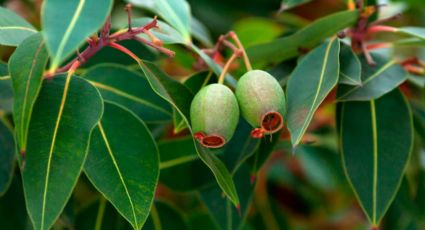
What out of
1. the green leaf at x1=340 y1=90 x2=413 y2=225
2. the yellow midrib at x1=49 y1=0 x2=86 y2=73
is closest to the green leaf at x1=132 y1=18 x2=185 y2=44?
the yellow midrib at x1=49 y1=0 x2=86 y2=73

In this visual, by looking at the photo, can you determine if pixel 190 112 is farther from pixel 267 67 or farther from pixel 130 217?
pixel 267 67

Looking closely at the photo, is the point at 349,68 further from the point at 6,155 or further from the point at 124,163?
the point at 6,155

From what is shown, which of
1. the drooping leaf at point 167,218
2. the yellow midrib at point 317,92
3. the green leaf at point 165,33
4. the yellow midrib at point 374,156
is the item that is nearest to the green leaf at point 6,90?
the green leaf at point 165,33

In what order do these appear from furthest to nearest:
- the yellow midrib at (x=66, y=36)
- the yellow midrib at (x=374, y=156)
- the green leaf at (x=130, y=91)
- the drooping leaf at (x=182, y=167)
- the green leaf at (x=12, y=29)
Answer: the drooping leaf at (x=182, y=167) → the green leaf at (x=130, y=91) → the yellow midrib at (x=374, y=156) → the green leaf at (x=12, y=29) → the yellow midrib at (x=66, y=36)

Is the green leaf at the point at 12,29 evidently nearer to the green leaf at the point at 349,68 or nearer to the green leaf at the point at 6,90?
the green leaf at the point at 6,90

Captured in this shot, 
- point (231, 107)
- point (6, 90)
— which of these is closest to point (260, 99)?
point (231, 107)

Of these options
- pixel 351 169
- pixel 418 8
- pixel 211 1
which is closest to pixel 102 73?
pixel 351 169
